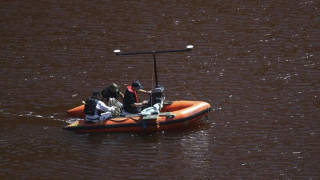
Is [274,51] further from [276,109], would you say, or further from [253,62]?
[276,109]

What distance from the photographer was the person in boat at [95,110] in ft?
84.0

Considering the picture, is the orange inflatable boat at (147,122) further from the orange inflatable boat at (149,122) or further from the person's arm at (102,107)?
the person's arm at (102,107)

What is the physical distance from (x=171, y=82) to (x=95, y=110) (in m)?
5.92

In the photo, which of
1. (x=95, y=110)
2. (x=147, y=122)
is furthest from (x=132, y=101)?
(x=95, y=110)

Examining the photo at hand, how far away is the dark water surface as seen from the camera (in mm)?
23406

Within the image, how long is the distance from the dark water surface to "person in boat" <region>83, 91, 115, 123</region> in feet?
2.25

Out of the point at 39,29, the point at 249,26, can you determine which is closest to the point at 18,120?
the point at 39,29

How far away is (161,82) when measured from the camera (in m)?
30.7

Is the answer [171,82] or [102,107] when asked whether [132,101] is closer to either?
[102,107]

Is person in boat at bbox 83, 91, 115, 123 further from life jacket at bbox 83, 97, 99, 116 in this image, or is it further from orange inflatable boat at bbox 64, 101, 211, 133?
orange inflatable boat at bbox 64, 101, 211, 133

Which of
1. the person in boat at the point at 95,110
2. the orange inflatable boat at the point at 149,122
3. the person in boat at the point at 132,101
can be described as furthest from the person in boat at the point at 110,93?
the orange inflatable boat at the point at 149,122

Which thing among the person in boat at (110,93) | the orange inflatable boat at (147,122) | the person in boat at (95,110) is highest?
the person in boat at (110,93)

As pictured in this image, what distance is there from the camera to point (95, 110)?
25.7 m

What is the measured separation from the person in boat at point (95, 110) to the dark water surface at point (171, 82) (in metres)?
0.69
